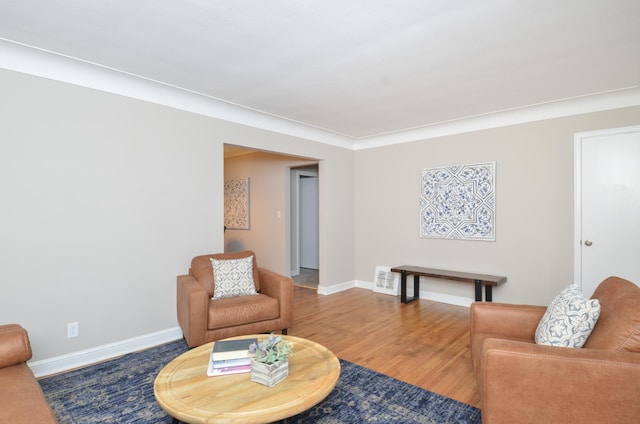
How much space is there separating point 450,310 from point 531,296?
91 centimetres

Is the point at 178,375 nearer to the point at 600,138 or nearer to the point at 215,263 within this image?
the point at 215,263

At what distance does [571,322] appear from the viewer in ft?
5.74

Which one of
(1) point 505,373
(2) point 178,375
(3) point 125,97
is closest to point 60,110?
(3) point 125,97

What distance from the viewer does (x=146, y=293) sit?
3.13m

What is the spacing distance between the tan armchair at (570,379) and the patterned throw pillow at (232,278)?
2272 millimetres

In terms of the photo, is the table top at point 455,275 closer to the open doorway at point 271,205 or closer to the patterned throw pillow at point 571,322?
the open doorway at point 271,205

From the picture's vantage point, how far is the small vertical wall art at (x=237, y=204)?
627cm

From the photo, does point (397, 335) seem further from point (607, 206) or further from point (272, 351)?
point (607, 206)

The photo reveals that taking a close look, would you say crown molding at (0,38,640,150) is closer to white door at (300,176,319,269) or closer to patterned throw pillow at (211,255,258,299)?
patterned throw pillow at (211,255,258,299)

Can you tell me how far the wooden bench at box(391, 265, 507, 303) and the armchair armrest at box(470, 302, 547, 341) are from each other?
5.50ft

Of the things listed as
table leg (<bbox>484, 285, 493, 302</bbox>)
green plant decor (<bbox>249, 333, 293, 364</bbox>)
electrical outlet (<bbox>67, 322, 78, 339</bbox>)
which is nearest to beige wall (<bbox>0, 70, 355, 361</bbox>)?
electrical outlet (<bbox>67, 322, 78, 339</bbox>)

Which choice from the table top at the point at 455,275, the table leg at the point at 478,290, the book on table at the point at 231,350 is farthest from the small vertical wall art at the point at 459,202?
the book on table at the point at 231,350

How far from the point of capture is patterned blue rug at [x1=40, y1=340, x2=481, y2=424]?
2.01 m

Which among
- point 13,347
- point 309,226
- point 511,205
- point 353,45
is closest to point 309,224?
point 309,226
